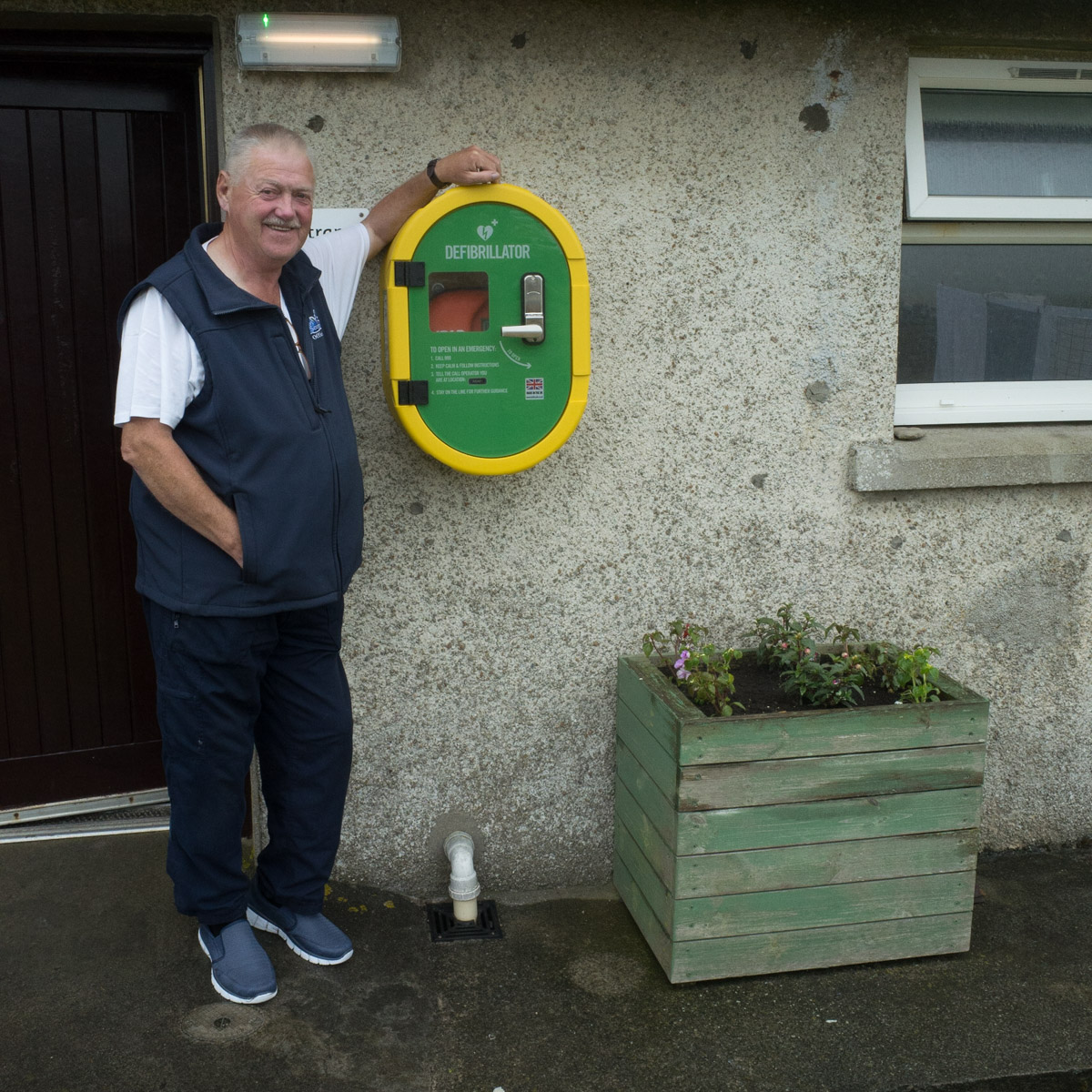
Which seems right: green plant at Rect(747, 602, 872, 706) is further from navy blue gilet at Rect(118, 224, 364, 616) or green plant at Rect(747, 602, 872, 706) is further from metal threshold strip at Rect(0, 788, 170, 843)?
metal threshold strip at Rect(0, 788, 170, 843)

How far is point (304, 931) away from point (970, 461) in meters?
2.38

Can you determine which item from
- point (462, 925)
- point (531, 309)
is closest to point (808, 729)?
point (462, 925)

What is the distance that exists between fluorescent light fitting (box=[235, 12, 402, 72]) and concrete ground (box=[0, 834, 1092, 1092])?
7.67 ft

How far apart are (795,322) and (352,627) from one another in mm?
1590

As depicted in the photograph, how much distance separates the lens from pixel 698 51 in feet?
10.2

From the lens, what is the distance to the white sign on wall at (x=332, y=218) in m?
2.96

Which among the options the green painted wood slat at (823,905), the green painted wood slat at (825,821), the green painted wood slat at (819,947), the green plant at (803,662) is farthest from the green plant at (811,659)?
the green painted wood slat at (819,947)

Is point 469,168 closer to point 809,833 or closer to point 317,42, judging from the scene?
point 317,42

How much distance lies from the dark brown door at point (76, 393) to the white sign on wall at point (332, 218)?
45cm

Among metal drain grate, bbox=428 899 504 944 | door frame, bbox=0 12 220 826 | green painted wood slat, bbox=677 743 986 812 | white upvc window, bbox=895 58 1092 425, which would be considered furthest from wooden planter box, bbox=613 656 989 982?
door frame, bbox=0 12 220 826

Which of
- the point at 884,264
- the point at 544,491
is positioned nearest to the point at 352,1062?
the point at 544,491

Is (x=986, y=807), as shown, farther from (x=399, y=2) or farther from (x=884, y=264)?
(x=399, y=2)

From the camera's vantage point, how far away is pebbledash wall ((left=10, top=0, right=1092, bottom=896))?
9.96 feet

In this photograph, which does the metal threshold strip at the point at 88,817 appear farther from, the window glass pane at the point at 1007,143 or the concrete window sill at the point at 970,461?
the window glass pane at the point at 1007,143
